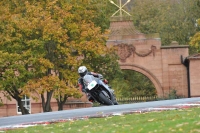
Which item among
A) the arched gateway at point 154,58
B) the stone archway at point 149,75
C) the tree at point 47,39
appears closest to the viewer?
the tree at point 47,39

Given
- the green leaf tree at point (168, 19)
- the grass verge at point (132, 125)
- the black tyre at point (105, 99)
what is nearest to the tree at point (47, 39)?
the black tyre at point (105, 99)

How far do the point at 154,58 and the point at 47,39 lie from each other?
11.7 m

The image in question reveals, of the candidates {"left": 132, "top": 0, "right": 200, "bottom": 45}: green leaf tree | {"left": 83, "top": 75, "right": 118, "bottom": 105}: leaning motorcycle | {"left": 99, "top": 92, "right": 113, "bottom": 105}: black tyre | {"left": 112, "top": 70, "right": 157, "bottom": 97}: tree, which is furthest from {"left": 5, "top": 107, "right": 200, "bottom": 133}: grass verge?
{"left": 132, "top": 0, "right": 200, "bottom": 45}: green leaf tree

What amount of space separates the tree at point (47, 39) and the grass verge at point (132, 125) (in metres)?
17.6

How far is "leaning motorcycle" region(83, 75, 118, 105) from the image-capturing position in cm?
2595

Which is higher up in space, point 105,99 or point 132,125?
point 105,99

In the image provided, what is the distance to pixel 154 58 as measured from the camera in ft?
156

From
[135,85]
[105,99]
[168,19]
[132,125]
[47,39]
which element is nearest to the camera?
[132,125]

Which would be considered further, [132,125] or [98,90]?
[98,90]

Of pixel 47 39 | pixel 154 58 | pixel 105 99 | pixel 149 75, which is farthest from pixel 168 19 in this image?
pixel 105 99

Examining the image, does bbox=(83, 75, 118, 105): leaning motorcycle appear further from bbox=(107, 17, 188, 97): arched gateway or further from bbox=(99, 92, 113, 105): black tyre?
bbox=(107, 17, 188, 97): arched gateway

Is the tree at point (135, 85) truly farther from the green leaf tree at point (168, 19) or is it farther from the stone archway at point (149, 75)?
the stone archway at point (149, 75)

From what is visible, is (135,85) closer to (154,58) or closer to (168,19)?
(168,19)

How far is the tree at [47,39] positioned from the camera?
37656 millimetres
